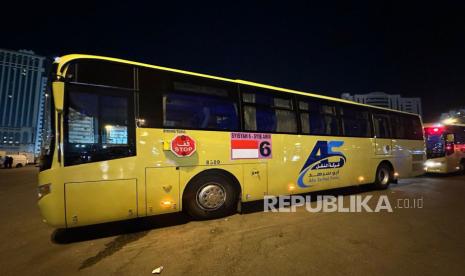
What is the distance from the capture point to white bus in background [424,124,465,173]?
14.3 meters

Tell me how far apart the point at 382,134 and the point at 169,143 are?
8.34 m

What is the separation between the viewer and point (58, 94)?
171 inches

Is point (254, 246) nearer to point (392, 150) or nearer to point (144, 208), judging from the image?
point (144, 208)

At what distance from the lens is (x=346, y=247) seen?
13.7 ft

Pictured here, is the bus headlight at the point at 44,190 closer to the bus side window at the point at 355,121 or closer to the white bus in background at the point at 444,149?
the bus side window at the point at 355,121

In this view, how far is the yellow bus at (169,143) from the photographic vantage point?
445 cm

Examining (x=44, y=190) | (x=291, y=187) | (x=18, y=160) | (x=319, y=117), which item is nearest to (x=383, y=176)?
(x=319, y=117)

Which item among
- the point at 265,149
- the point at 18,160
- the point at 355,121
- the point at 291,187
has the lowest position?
the point at 291,187

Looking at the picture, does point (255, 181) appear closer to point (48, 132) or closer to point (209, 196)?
point (209, 196)

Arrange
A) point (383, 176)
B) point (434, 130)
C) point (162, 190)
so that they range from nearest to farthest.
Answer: point (162, 190)
point (383, 176)
point (434, 130)

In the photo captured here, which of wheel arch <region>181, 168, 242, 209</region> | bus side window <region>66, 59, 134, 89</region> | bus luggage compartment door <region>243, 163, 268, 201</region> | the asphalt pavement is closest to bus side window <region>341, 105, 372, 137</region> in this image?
the asphalt pavement

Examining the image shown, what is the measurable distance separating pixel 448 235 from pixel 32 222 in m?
8.51

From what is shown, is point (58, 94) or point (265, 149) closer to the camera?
point (58, 94)

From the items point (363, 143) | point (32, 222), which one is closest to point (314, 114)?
point (363, 143)
